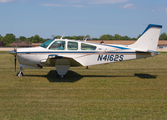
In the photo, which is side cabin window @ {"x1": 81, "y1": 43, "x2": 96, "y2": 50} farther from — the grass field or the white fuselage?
the grass field

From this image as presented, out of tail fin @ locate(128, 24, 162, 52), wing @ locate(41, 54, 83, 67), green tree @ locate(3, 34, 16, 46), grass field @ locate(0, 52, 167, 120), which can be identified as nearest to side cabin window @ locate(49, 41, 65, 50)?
wing @ locate(41, 54, 83, 67)

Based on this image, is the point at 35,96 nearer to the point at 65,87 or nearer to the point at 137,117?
the point at 65,87

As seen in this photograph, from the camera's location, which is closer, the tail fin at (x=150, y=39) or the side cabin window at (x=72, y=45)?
the side cabin window at (x=72, y=45)

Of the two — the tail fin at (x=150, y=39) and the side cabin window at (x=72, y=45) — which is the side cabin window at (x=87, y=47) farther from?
the tail fin at (x=150, y=39)

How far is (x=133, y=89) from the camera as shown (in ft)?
27.2

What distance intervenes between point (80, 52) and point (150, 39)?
372cm

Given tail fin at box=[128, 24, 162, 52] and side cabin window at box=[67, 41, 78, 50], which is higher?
tail fin at box=[128, 24, 162, 52]

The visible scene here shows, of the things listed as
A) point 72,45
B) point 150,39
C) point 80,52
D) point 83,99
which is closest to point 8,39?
point 72,45

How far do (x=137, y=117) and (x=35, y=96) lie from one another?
11.6 ft

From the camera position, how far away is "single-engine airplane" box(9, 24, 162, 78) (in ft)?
33.5

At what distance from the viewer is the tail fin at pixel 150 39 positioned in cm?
1064

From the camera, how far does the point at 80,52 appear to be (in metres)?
10.3

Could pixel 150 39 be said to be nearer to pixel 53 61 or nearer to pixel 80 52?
pixel 80 52

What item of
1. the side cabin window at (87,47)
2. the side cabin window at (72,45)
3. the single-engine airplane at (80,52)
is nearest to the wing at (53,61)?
the single-engine airplane at (80,52)
